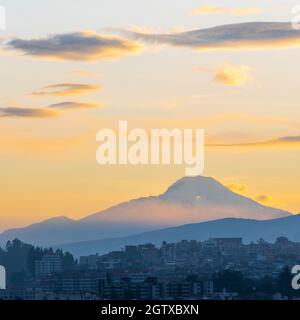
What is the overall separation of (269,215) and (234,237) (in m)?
2.70

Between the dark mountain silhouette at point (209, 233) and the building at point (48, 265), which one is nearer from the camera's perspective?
the building at point (48, 265)

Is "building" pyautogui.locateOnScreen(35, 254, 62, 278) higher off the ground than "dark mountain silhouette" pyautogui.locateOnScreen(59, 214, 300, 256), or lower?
lower

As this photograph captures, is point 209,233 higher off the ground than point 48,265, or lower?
higher

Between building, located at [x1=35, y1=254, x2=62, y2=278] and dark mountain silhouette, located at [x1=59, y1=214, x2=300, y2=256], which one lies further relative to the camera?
dark mountain silhouette, located at [x1=59, y1=214, x2=300, y2=256]

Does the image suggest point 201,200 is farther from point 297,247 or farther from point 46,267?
point 46,267

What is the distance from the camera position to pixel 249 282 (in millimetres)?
45844

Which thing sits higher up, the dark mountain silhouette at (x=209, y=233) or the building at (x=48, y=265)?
the dark mountain silhouette at (x=209, y=233)

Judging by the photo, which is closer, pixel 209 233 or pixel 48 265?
pixel 48 265
